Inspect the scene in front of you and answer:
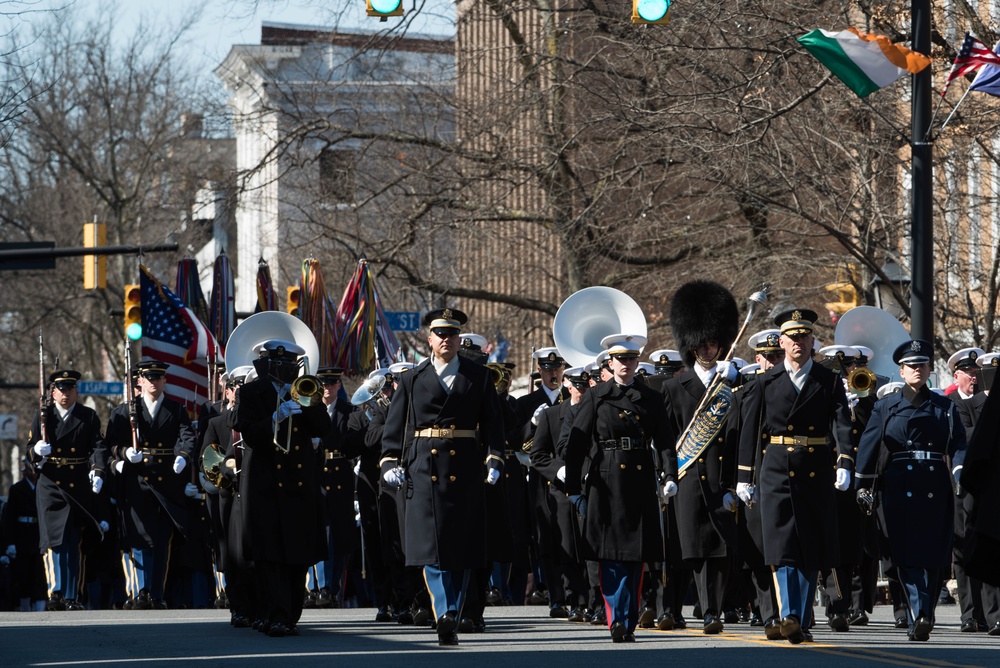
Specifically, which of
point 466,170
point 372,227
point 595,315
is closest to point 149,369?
point 595,315

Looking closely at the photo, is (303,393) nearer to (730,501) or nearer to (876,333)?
(730,501)

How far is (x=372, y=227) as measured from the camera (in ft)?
99.3

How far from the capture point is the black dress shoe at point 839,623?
46.9 ft

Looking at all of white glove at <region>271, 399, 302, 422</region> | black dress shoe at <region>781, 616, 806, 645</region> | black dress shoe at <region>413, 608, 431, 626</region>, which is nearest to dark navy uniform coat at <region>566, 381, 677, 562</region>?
black dress shoe at <region>781, 616, 806, 645</region>

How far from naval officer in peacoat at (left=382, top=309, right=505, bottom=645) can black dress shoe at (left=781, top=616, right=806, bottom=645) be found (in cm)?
207

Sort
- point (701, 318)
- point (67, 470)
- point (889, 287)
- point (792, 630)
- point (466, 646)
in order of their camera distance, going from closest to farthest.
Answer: point (792, 630), point (466, 646), point (701, 318), point (67, 470), point (889, 287)

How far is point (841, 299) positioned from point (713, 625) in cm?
1230

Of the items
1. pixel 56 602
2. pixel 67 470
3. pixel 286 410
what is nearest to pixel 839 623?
pixel 286 410

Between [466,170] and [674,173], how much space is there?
12.4 feet

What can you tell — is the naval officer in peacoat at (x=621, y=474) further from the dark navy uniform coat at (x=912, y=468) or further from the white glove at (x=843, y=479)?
the dark navy uniform coat at (x=912, y=468)

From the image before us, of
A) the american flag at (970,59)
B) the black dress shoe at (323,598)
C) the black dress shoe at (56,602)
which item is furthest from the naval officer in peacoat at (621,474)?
the black dress shoe at (56,602)

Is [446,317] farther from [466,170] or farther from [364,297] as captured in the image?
[466,170]

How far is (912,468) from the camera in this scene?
46.5ft

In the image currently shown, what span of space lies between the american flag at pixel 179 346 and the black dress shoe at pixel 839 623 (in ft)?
31.7
